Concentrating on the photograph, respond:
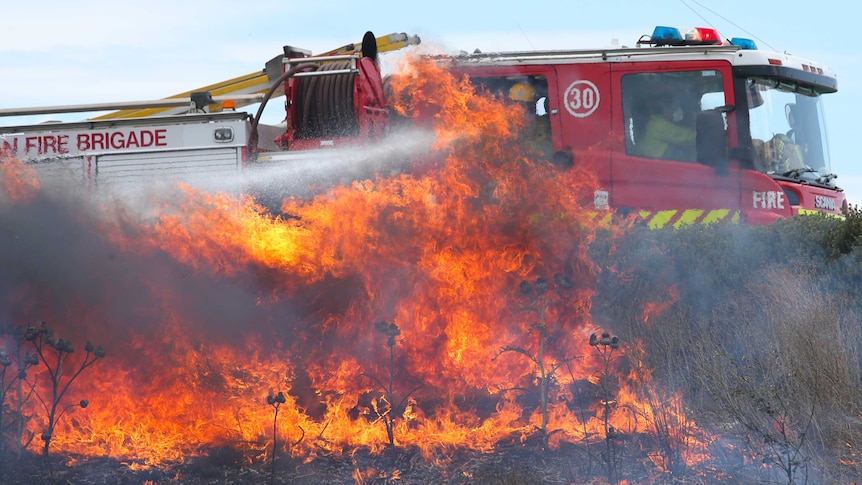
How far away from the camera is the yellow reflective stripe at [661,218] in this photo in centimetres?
1124

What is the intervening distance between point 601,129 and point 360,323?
409cm

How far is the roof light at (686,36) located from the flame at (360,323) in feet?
11.4

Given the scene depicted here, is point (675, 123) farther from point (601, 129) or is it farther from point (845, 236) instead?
point (845, 236)

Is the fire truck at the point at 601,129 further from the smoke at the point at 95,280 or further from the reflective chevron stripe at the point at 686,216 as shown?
the smoke at the point at 95,280

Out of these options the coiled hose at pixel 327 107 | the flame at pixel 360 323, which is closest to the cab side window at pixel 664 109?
the flame at pixel 360 323

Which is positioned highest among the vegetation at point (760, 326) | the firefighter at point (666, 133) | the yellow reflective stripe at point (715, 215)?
the firefighter at point (666, 133)

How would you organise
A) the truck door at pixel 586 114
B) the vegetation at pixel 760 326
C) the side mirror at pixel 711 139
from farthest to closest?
1. the truck door at pixel 586 114
2. the side mirror at pixel 711 139
3. the vegetation at pixel 760 326

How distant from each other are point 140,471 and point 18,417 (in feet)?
4.79

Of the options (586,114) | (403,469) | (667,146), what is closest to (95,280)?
(403,469)

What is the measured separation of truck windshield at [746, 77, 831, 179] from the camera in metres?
11.3

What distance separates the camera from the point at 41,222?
988 centimetres

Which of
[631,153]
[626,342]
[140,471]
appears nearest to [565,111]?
[631,153]

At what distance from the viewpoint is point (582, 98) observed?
11555 mm

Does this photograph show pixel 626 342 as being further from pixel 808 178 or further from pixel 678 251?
pixel 808 178
